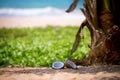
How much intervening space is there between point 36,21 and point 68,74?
189 inches

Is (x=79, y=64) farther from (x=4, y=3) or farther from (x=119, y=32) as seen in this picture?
(x=4, y=3)

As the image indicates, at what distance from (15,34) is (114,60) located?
352 cm

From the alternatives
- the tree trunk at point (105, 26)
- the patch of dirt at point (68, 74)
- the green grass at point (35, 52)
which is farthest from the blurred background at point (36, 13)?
the patch of dirt at point (68, 74)

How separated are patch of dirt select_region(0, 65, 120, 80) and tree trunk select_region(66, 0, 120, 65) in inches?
7.1

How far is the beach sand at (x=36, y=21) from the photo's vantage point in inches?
267

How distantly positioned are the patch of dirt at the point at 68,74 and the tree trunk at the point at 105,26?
0.18m

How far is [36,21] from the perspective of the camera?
25.2 ft

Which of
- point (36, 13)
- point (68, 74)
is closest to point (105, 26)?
point (68, 74)

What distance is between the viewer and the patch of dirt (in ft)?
9.42

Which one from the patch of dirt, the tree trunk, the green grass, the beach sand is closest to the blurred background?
the beach sand

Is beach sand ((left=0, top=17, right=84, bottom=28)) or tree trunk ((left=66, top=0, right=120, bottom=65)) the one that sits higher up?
beach sand ((left=0, top=17, right=84, bottom=28))

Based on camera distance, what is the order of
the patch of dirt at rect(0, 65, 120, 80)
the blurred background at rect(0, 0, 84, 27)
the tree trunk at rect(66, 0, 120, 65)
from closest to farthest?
1. the patch of dirt at rect(0, 65, 120, 80)
2. the tree trunk at rect(66, 0, 120, 65)
3. the blurred background at rect(0, 0, 84, 27)

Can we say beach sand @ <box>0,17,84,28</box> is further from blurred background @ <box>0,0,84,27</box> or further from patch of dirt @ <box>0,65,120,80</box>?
patch of dirt @ <box>0,65,120,80</box>

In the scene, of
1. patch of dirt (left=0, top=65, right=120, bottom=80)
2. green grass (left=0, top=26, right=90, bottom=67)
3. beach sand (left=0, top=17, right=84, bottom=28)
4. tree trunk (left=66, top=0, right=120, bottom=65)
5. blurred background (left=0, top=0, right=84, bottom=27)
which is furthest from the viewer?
beach sand (left=0, top=17, right=84, bottom=28)
